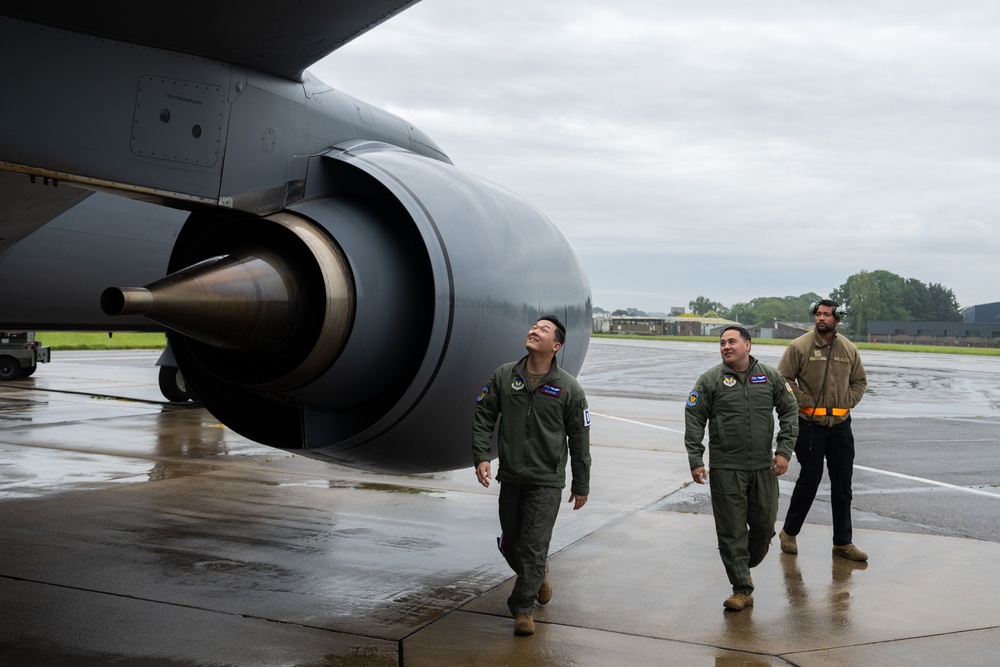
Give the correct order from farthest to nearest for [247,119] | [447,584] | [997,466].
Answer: [997,466] → [447,584] → [247,119]

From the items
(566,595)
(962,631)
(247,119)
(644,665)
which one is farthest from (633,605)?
(247,119)

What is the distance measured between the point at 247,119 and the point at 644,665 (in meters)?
3.17

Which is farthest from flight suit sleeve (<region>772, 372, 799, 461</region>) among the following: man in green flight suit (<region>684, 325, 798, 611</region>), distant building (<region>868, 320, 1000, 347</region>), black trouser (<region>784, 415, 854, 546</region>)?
distant building (<region>868, 320, 1000, 347</region>)

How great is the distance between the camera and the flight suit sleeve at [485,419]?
4.85 meters

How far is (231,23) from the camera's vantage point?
4129 millimetres

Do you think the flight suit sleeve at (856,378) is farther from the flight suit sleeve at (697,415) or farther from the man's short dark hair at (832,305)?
the flight suit sleeve at (697,415)

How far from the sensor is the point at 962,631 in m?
4.91

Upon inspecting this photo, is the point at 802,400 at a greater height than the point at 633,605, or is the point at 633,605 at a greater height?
the point at 802,400

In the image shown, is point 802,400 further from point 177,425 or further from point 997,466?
point 177,425

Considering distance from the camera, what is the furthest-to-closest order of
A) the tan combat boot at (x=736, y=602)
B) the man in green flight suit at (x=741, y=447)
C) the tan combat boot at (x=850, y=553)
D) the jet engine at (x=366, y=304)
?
1. the tan combat boot at (x=850, y=553)
2. the man in green flight suit at (x=741, y=447)
3. the tan combat boot at (x=736, y=602)
4. the jet engine at (x=366, y=304)

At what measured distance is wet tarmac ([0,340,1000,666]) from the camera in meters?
4.57

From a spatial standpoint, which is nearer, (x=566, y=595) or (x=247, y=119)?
(x=247, y=119)

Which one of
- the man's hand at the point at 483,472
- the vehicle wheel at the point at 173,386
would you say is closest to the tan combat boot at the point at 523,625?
the man's hand at the point at 483,472

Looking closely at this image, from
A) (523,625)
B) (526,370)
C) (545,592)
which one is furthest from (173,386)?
(523,625)
